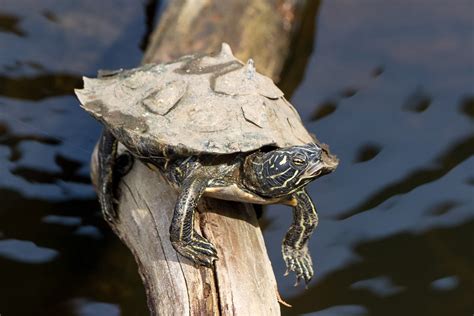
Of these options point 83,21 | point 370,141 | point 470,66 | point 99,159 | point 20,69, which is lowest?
point 99,159

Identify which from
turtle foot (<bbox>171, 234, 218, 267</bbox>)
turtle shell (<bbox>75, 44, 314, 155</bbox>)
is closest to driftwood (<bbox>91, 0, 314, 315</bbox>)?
turtle foot (<bbox>171, 234, 218, 267</bbox>)

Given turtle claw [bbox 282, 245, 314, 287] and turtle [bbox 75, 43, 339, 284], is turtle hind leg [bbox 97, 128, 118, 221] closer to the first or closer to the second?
turtle [bbox 75, 43, 339, 284]

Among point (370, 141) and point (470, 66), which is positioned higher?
point (470, 66)

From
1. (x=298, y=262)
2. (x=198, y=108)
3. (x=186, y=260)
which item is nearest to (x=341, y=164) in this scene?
(x=298, y=262)

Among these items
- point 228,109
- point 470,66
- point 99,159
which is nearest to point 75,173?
point 99,159

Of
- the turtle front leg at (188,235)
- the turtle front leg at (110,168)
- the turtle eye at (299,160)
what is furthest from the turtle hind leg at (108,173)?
the turtle eye at (299,160)

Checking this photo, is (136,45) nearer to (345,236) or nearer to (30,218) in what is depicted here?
(30,218)

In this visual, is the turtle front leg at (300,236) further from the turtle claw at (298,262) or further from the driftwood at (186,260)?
the driftwood at (186,260)

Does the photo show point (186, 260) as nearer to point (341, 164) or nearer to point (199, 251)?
point (199, 251)
